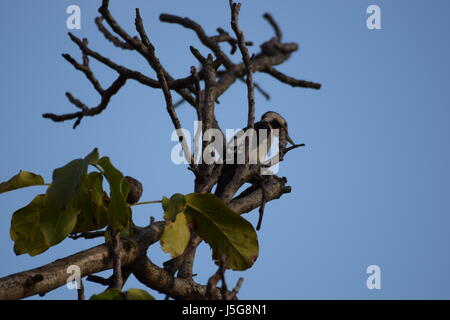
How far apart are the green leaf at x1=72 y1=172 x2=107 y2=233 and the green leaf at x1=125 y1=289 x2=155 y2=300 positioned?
1.36 feet

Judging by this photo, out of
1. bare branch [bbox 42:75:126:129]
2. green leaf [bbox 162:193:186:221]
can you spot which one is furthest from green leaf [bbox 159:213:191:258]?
bare branch [bbox 42:75:126:129]

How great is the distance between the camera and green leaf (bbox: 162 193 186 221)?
206 centimetres

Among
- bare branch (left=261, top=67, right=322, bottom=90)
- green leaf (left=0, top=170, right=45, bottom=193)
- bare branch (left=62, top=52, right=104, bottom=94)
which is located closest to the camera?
green leaf (left=0, top=170, right=45, bottom=193)

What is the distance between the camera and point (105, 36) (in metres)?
5.69

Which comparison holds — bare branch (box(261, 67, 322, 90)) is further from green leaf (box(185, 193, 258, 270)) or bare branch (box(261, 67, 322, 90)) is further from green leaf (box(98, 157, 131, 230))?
green leaf (box(98, 157, 131, 230))

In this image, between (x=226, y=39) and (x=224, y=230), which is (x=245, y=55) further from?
(x=226, y=39)

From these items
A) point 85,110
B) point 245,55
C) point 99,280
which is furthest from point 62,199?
point 85,110

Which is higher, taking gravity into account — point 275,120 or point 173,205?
point 275,120

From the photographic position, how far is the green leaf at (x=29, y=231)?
2.14 meters

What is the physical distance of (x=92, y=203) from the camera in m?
2.06

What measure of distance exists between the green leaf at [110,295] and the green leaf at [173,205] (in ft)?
1.36

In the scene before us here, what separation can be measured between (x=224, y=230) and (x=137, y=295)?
59 centimetres

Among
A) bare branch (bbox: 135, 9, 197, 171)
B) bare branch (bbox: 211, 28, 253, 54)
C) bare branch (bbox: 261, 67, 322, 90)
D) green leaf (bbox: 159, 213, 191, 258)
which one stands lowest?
green leaf (bbox: 159, 213, 191, 258)

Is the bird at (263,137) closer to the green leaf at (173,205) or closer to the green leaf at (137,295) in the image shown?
the green leaf at (173,205)
